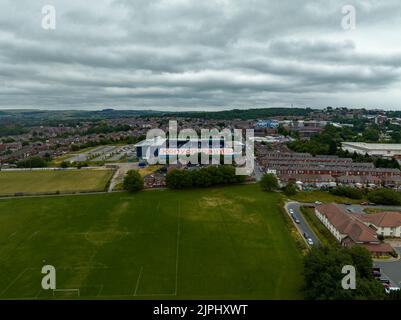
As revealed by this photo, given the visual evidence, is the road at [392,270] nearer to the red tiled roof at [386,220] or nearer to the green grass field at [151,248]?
the red tiled roof at [386,220]

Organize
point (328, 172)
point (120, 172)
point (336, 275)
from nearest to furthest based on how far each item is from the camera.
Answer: point (336, 275) < point (328, 172) < point (120, 172)

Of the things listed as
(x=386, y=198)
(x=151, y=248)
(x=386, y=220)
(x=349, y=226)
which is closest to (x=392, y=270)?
(x=349, y=226)

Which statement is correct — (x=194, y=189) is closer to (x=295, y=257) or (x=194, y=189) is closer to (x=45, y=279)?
(x=295, y=257)

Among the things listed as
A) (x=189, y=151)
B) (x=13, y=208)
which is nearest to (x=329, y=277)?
(x=13, y=208)

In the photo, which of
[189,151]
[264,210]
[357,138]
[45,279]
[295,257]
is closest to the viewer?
[45,279]

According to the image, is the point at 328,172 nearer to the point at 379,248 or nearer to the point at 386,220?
the point at 386,220

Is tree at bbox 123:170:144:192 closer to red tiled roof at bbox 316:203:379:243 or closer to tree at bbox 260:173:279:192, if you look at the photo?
tree at bbox 260:173:279:192
